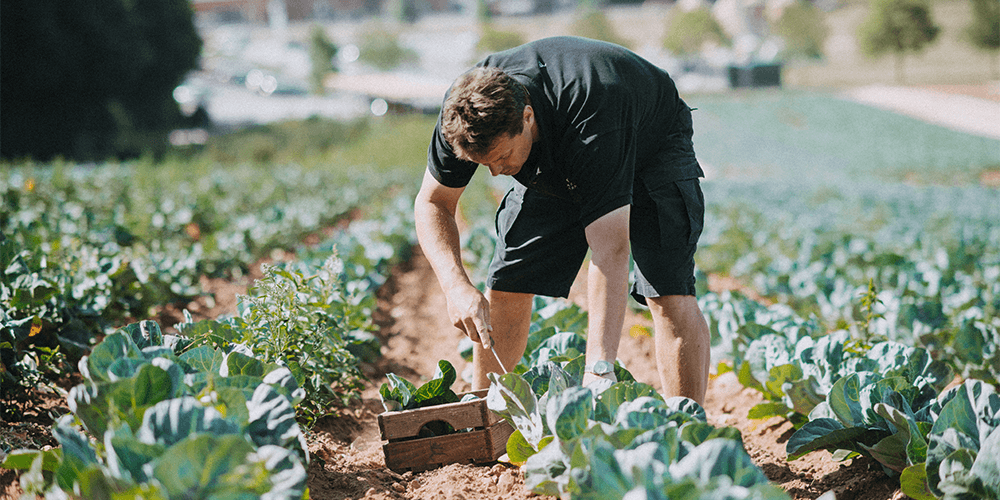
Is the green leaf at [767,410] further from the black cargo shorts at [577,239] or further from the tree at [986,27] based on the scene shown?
the tree at [986,27]

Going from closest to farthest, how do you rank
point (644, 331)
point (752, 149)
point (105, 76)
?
point (644, 331)
point (105, 76)
point (752, 149)

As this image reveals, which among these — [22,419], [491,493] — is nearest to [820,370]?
[491,493]

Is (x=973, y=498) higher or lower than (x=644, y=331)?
higher

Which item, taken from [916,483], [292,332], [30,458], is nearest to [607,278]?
[916,483]

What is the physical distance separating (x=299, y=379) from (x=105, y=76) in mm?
26174

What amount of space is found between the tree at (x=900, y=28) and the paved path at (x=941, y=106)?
9.43m

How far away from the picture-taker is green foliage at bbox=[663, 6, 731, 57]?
67625 millimetres

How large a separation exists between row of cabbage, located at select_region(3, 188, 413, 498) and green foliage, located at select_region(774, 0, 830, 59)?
67.2 meters

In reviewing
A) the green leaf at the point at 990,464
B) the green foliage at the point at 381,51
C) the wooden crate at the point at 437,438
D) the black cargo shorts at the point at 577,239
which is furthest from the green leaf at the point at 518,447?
the green foliage at the point at 381,51

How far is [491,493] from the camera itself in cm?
219

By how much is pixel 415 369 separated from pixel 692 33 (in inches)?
2743

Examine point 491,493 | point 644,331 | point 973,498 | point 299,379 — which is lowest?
point 644,331

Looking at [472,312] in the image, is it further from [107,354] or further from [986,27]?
[986,27]

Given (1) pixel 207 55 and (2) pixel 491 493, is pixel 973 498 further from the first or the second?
(1) pixel 207 55
